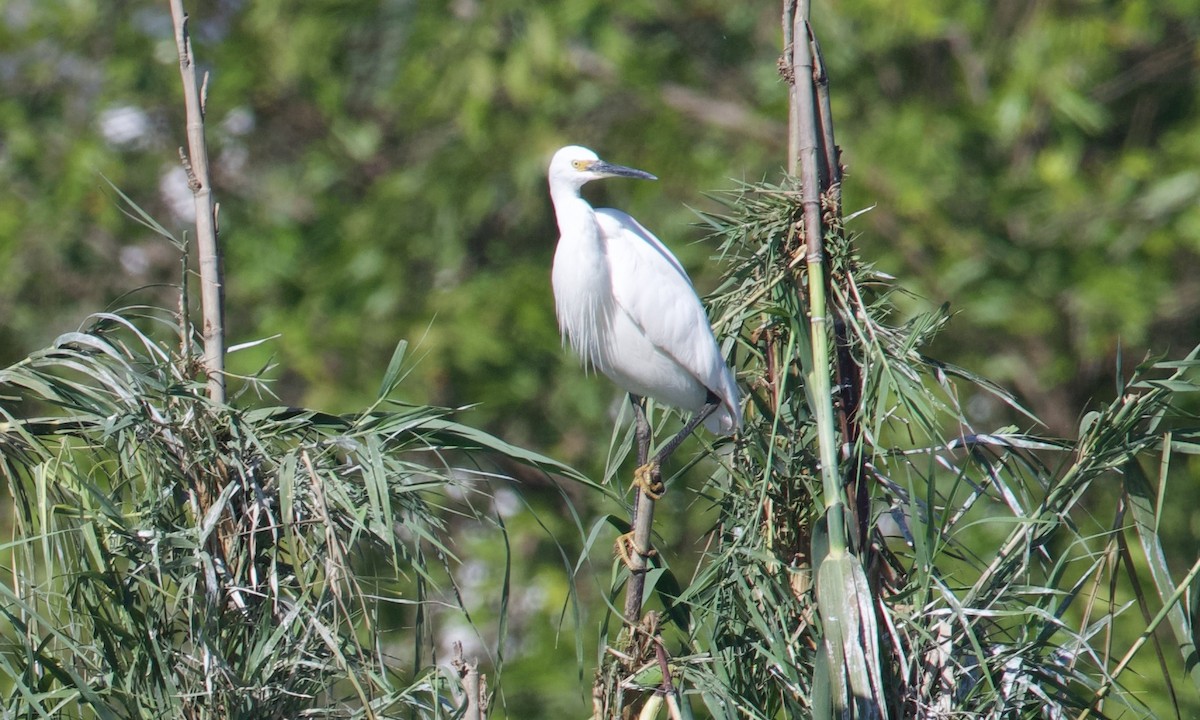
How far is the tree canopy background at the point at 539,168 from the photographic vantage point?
13.0ft

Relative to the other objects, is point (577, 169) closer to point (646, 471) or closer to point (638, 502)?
point (646, 471)

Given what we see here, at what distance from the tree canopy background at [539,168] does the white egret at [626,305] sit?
4.45 feet

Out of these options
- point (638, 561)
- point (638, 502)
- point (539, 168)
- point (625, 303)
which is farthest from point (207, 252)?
point (539, 168)

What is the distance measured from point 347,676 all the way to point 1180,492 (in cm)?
335

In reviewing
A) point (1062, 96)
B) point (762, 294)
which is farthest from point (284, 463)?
point (1062, 96)

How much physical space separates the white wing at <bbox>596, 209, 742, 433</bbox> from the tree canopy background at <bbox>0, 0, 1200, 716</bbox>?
1342 millimetres

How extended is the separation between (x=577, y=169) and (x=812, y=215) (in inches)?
43.1

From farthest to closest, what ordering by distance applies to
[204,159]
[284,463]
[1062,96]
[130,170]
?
[130,170]
[1062,96]
[204,159]
[284,463]

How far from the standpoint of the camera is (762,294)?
4.80 feet

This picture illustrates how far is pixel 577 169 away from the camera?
2.44 meters

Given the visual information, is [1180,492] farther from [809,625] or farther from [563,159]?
[809,625]

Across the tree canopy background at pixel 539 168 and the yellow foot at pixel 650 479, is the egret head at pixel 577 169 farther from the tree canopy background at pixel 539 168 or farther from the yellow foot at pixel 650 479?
the tree canopy background at pixel 539 168

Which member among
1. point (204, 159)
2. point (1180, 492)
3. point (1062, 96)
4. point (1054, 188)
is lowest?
point (1180, 492)

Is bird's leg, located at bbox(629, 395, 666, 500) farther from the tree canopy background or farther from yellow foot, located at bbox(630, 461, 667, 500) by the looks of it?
the tree canopy background
